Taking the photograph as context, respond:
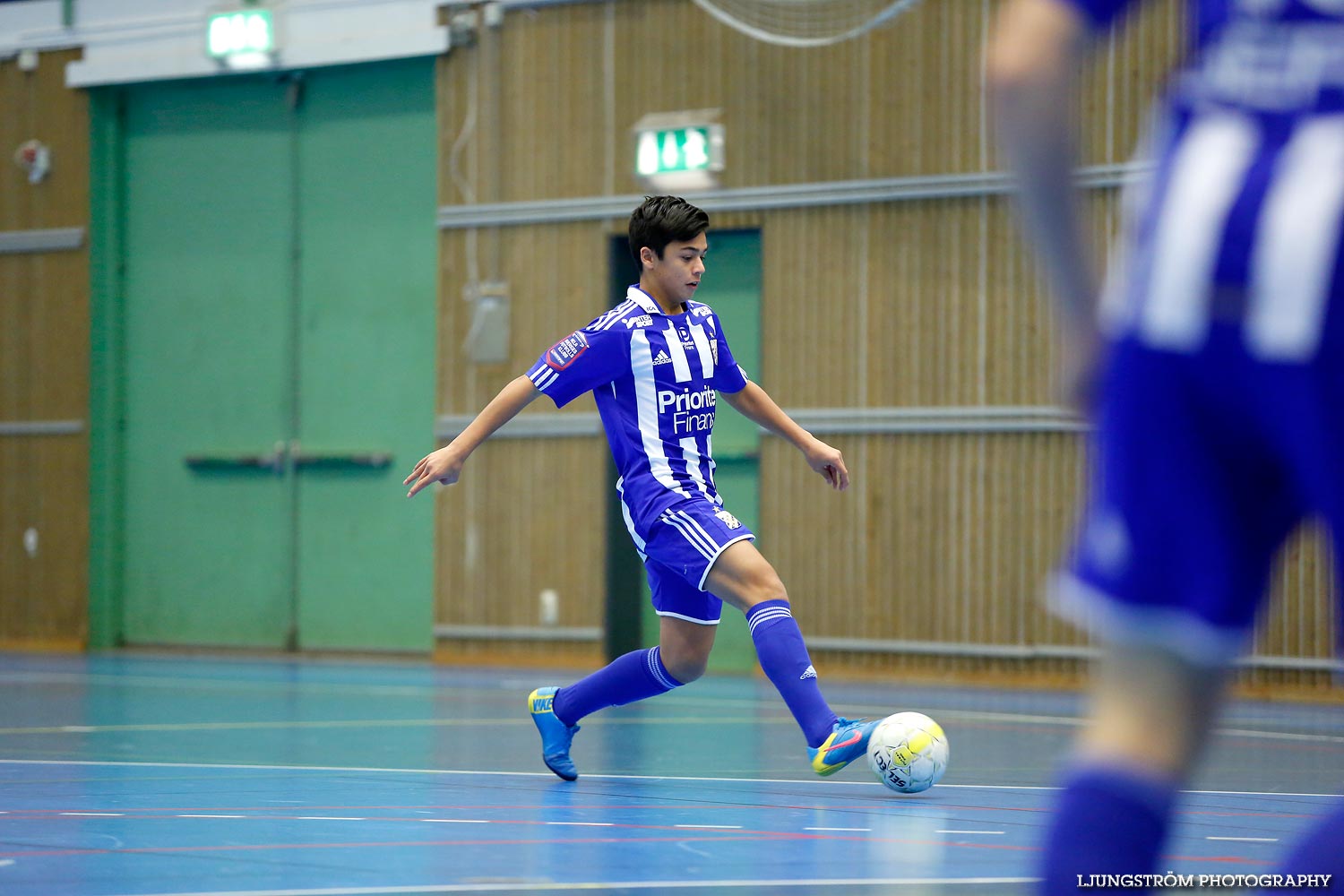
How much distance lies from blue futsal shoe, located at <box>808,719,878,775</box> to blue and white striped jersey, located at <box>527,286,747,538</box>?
0.86 m

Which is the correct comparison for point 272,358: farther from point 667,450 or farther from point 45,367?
point 667,450

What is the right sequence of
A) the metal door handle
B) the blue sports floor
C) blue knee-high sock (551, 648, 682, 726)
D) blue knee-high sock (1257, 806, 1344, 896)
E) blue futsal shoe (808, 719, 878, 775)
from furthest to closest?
the metal door handle, blue knee-high sock (551, 648, 682, 726), blue futsal shoe (808, 719, 878, 775), the blue sports floor, blue knee-high sock (1257, 806, 1344, 896)

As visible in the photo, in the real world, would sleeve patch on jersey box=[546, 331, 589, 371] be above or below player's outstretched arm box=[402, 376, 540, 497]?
above

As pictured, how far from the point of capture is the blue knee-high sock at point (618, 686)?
5.60 metres

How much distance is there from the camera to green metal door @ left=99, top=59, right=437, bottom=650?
566 inches

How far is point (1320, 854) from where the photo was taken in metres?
1.73

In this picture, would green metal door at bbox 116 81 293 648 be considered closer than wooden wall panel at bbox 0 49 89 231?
Yes

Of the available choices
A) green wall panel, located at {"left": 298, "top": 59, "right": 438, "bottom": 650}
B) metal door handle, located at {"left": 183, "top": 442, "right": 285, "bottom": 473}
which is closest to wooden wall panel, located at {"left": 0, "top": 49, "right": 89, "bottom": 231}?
green wall panel, located at {"left": 298, "top": 59, "right": 438, "bottom": 650}

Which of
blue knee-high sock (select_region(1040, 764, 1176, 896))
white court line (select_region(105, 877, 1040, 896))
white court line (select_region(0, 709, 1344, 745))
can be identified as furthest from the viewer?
white court line (select_region(0, 709, 1344, 745))

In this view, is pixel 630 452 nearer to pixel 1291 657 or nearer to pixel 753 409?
pixel 753 409

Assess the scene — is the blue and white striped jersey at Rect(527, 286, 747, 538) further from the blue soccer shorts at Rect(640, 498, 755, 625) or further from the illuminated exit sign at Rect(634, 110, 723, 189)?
the illuminated exit sign at Rect(634, 110, 723, 189)

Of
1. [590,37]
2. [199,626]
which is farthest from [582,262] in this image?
[199,626]

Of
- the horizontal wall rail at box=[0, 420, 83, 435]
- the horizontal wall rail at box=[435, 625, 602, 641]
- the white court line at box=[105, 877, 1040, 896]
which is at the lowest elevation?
the horizontal wall rail at box=[435, 625, 602, 641]

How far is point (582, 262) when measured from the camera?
13.5 meters
